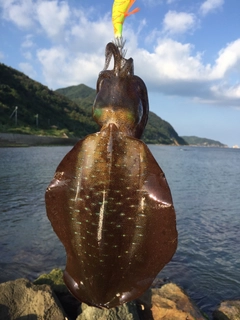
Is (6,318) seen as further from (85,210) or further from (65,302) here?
(85,210)

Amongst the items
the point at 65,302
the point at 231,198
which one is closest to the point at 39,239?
the point at 65,302

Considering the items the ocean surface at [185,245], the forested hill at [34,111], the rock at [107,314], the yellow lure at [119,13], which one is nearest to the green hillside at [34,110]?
the forested hill at [34,111]

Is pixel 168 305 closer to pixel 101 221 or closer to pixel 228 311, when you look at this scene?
pixel 228 311

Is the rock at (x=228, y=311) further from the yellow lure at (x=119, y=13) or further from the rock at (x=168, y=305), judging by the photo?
the yellow lure at (x=119, y=13)

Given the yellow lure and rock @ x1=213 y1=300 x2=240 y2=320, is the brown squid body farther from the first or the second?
rock @ x1=213 y1=300 x2=240 y2=320

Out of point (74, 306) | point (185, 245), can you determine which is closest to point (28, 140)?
point (185, 245)

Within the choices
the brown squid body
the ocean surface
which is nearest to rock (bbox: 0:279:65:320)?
the brown squid body
